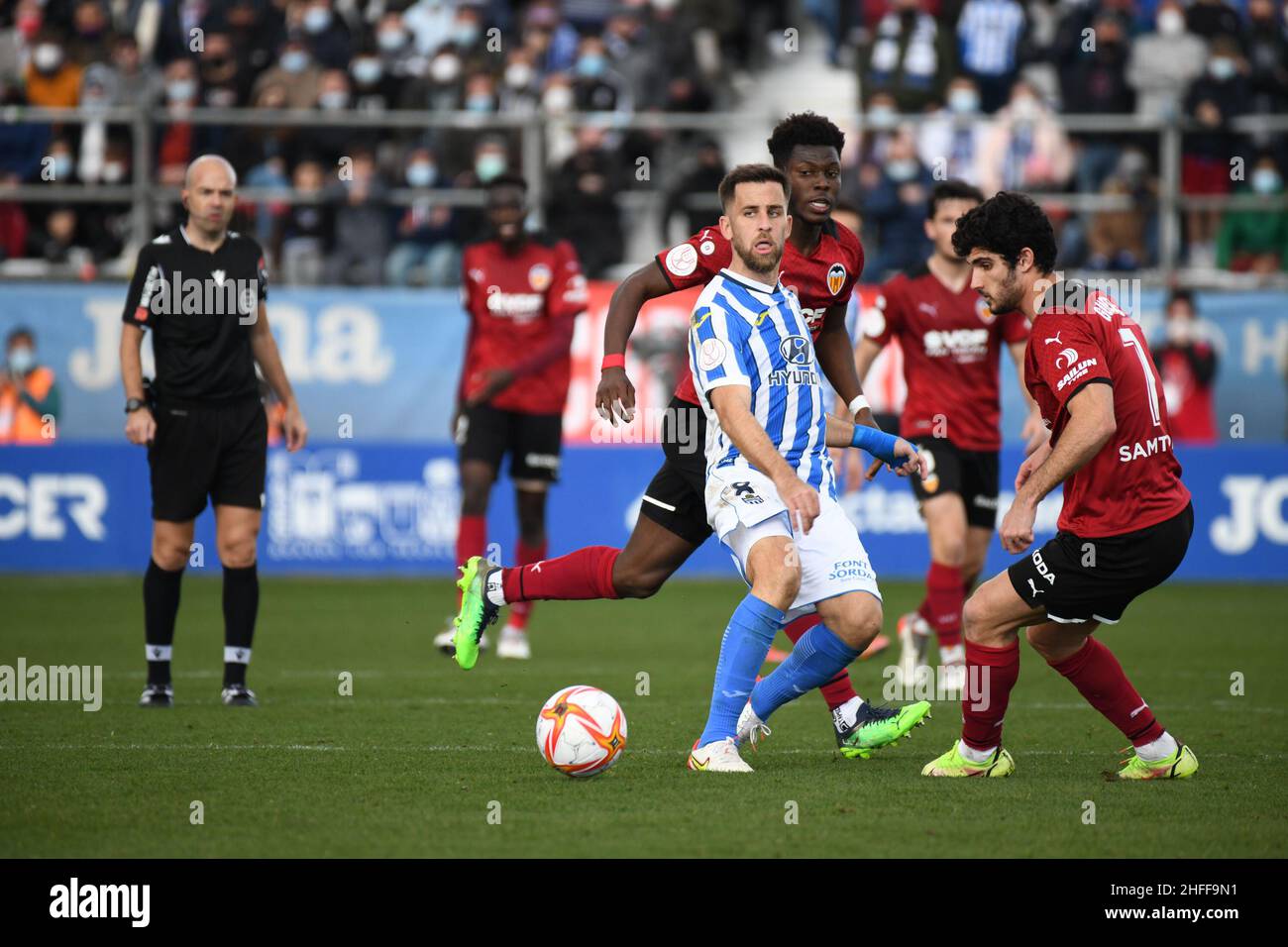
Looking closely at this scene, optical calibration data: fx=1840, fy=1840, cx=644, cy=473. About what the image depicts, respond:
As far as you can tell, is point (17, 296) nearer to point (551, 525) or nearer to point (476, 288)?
point (551, 525)

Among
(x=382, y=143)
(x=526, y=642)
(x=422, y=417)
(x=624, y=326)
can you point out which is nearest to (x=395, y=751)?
(x=624, y=326)

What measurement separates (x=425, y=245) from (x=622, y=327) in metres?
11.7

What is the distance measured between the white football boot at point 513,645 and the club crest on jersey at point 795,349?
4.77 m

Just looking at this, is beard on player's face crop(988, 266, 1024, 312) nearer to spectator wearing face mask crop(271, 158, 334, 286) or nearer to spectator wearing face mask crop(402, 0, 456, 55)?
spectator wearing face mask crop(271, 158, 334, 286)

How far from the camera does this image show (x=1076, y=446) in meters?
6.34

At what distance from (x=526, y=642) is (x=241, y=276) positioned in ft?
12.4

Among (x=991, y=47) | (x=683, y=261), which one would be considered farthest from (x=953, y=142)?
(x=683, y=261)

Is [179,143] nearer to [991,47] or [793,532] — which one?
[991,47]

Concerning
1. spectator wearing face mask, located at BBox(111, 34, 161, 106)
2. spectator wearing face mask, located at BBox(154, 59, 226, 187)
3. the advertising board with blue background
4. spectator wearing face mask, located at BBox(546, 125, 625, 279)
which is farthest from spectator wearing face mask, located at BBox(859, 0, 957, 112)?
spectator wearing face mask, located at BBox(111, 34, 161, 106)

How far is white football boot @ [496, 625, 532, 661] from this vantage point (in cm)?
1141

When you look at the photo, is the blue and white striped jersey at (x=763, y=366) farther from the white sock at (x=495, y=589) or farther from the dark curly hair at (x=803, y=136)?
the white sock at (x=495, y=589)

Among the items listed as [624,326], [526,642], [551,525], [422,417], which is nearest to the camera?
[624,326]

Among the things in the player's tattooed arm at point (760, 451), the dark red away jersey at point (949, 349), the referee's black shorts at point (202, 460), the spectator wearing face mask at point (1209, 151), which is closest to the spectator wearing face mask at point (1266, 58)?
the spectator wearing face mask at point (1209, 151)

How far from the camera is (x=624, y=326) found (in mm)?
7148
